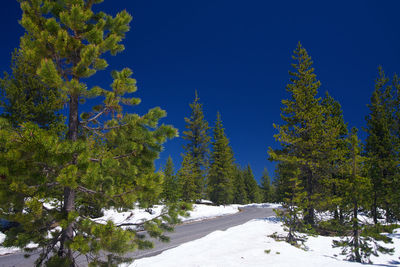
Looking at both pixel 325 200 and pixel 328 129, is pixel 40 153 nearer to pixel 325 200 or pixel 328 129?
pixel 325 200

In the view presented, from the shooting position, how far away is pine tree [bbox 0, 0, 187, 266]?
9.74 ft

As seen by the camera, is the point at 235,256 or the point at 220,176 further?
the point at 220,176

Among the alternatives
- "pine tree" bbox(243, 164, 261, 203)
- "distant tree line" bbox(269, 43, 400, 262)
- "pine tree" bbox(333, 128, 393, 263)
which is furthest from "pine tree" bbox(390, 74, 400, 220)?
"pine tree" bbox(243, 164, 261, 203)

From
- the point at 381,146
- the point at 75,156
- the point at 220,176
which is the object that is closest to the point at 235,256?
the point at 75,156

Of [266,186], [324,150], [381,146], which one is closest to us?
[324,150]

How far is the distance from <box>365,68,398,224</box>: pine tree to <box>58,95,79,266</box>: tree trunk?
20834 mm

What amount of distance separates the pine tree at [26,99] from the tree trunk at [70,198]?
7759 mm

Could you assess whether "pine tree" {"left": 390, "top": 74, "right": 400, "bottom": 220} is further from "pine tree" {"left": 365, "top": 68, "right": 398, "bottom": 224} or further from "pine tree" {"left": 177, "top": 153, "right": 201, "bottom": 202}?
"pine tree" {"left": 177, "top": 153, "right": 201, "bottom": 202}

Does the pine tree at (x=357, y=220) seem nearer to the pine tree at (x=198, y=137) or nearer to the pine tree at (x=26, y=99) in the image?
the pine tree at (x=26, y=99)

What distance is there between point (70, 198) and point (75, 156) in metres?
0.84

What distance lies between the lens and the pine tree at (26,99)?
1098cm

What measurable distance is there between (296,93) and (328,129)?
405 cm

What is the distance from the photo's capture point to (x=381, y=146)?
813 inches

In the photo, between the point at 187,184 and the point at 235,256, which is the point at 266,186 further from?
the point at 235,256
